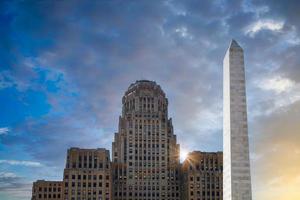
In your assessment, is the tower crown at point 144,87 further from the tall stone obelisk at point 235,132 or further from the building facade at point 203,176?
the tall stone obelisk at point 235,132

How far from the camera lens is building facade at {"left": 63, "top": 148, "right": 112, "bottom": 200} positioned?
165 meters

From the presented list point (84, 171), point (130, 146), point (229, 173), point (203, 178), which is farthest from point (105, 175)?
point (229, 173)

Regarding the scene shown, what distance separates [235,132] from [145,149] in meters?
120

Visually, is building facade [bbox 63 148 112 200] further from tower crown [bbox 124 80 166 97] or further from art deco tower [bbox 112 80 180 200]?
tower crown [bbox 124 80 166 97]

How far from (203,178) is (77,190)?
42.9 meters

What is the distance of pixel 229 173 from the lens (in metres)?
68.6

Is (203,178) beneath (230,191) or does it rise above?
above

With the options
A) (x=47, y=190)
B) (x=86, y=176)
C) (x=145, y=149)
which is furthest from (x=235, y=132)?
(x=145, y=149)

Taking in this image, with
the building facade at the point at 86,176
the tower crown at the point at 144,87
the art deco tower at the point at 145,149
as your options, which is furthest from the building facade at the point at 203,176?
the tower crown at the point at 144,87

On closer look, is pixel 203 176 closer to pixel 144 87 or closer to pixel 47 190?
pixel 144 87

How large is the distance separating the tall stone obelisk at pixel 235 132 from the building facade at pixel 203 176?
4056 inches

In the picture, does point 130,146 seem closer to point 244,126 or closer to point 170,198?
point 170,198

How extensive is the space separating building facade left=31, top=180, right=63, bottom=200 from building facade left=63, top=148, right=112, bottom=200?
284 cm

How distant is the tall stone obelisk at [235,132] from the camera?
6769 cm
